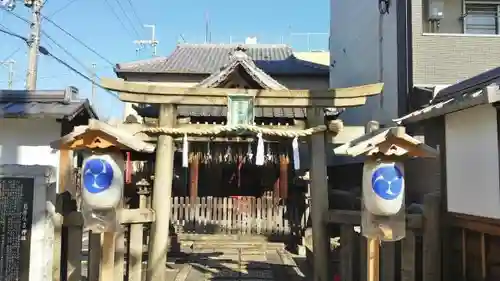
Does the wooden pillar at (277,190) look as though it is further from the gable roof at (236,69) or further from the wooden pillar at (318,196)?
the wooden pillar at (318,196)

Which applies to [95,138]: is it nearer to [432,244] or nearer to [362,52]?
[432,244]

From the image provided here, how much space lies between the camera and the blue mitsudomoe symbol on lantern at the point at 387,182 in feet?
19.2

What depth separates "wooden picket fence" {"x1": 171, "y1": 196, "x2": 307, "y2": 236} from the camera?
1648cm

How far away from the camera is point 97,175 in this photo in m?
6.37

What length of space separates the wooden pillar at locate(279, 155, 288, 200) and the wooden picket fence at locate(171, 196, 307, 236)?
51cm

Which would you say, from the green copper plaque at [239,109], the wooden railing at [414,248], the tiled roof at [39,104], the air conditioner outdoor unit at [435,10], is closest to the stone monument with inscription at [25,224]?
the tiled roof at [39,104]

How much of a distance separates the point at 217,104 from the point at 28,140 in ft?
11.8

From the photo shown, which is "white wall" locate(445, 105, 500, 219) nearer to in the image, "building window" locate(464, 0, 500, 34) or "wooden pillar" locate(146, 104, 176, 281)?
"wooden pillar" locate(146, 104, 176, 281)

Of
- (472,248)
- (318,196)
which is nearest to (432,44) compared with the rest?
(318,196)

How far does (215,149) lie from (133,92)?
905cm

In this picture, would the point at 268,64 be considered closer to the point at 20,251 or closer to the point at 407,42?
the point at 407,42

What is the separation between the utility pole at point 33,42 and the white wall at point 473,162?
12.5m

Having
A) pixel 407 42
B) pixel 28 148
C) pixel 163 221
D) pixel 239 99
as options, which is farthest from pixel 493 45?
pixel 28 148

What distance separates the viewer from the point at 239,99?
880 centimetres
